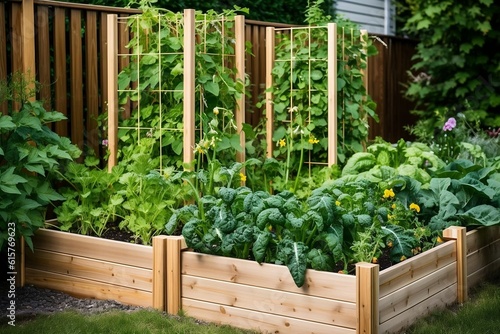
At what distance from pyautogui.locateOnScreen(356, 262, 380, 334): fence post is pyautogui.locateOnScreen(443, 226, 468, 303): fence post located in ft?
4.20

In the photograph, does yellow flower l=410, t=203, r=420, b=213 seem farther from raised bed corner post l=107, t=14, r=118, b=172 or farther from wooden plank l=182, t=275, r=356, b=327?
raised bed corner post l=107, t=14, r=118, b=172

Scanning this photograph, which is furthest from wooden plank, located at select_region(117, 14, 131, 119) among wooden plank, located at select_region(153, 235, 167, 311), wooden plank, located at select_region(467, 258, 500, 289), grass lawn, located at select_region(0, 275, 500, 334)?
wooden plank, located at select_region(467, 258, 500, 289)

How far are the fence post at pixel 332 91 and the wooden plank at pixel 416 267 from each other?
1.78 metres

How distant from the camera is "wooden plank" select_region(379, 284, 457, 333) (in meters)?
4.64

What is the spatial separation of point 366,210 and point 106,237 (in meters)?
1.85

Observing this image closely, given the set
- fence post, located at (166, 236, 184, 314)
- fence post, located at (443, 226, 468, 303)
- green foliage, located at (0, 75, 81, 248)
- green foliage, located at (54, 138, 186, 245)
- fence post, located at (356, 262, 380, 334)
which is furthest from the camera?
green foliage, located at (54, 138, 186, 245)

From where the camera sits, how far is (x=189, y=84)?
594 centimetres

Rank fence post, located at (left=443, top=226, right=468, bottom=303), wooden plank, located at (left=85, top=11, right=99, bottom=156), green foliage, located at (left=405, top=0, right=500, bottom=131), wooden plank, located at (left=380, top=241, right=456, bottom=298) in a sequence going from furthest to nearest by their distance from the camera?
1. green foliage, located at (left=405, top=0, right=500, bottom=131)
2. wooden plank, located at (left=85, top=11, right=99, bottom=156)
3. fence post, located at (left=443, top=226, right=468, bottom=303)
4. wooden plank, located at (left=380, top=241, right=456, bottom=298)

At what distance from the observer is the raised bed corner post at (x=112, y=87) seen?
6.23 m

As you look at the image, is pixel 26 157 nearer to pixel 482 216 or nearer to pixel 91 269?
pixel 91 269

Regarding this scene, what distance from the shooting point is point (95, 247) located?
17.7 ft

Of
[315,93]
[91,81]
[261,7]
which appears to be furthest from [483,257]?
[261,7]

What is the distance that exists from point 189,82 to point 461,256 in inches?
88.3

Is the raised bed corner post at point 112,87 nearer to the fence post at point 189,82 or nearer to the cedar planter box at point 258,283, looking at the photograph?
the fence post at point 189,82
